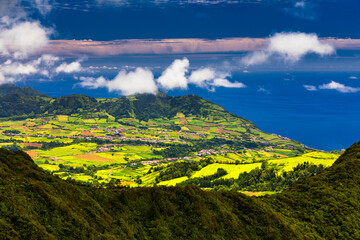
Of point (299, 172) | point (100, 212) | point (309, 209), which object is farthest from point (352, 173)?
point (299, 172)

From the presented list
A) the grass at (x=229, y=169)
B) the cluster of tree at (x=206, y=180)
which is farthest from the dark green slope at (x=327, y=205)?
the grass at (x=229, y=169)

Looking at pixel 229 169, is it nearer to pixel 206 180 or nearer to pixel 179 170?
pixel 206 180

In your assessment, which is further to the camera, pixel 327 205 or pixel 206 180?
pixel 206 180

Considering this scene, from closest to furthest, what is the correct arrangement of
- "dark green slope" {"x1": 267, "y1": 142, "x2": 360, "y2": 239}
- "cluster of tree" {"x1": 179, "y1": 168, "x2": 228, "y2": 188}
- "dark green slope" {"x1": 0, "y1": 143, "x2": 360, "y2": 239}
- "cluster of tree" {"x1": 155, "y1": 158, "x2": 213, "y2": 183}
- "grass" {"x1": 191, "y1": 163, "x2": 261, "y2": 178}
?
1. "dark green slope" {"x1": 0, "y1": 143, "x2": 360, "y2": 239}
2. "dark green slope" {"x1": 267, "y1": 142, "x2": 360, "y2": 239}
3. "cluster of tree" {"x1": 179, "y1": 168, "x2": 228, "y2": 188}
4. "grass" {"x1": 191, "y1": 163, "x2": 261, "y2": 178}
5. "cluster of tree" {"x1": 155, "y1": 158, "x2": 213, "y2": 183}

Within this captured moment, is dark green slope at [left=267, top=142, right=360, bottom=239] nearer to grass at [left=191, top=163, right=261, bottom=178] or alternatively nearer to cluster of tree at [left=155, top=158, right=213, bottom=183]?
grass at [left=191, top=163, right=261, bottom=178]

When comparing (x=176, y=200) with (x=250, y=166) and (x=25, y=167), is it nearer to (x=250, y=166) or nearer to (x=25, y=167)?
(x=25, y=167)

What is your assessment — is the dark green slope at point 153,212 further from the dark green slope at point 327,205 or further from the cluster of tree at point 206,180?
the cluster of tree at point 206,180

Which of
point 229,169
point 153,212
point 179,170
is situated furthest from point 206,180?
point 153,212

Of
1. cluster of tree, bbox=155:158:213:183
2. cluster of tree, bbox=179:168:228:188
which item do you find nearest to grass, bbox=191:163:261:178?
cluster of tree, bbox=179:168:228:188

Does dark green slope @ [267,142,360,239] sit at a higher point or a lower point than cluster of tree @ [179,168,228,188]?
lower
